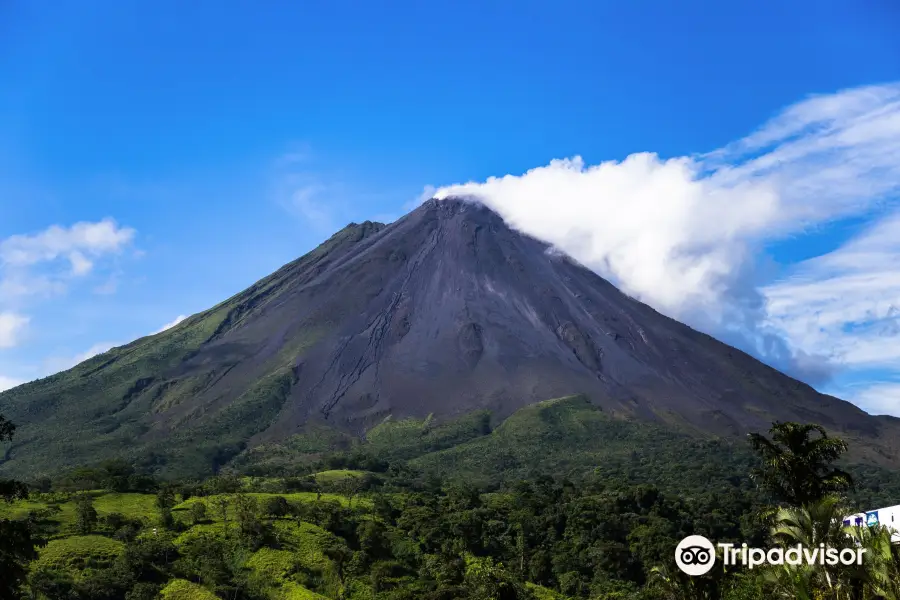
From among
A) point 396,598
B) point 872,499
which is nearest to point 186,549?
point 396,598

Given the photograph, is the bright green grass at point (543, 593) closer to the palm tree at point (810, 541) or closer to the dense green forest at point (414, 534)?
the dense green forest at point (414, 534)

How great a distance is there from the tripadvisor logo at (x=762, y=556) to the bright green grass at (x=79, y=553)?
1511 inches

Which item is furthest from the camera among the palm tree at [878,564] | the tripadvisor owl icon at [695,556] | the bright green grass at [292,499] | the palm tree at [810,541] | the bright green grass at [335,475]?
the bright green grass at [335,475]

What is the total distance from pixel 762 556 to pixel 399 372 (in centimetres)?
14229

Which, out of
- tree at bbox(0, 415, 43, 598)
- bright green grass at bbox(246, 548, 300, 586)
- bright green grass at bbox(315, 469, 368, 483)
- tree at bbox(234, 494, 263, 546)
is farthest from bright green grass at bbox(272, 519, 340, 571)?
tree at bbox(0, 415, 43, 598)

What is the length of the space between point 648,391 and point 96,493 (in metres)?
111

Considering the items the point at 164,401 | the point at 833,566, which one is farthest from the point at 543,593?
the point at 164,401

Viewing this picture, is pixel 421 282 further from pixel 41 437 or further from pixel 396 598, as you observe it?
pixel 396 598

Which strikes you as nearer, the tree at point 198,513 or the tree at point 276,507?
the tree at point 198,513

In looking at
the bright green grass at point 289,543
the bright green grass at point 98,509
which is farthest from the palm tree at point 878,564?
the bright green grass at point 98,509

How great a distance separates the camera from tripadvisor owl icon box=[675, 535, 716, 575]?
22.9 m

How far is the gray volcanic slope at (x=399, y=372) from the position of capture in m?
146

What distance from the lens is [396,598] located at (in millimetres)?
47438

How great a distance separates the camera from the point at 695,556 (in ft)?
76.3
